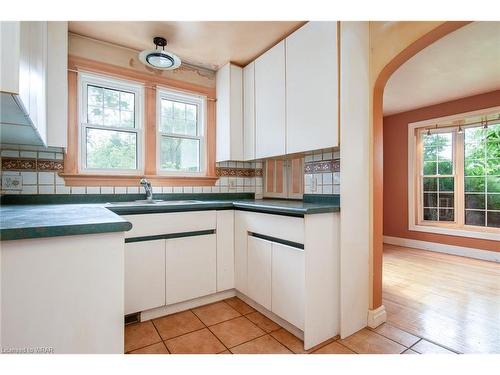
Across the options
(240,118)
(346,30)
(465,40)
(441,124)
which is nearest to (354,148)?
(346,30)

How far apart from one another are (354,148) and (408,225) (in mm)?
3549

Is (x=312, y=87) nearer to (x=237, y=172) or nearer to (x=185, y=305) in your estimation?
(x=237, y=172)

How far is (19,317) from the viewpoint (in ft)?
2.62

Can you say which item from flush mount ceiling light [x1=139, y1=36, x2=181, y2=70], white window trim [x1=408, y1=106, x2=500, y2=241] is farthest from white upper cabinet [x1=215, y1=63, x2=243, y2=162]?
white window trim [x1=408, y1=106, x2=500, y2=241]

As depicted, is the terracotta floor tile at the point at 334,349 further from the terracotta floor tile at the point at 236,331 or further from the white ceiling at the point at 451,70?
the white ceiling at the point at 451,70

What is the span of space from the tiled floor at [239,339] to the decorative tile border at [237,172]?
1539mm

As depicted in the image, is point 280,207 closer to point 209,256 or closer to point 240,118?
point 209,256

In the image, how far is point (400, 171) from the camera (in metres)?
4.70

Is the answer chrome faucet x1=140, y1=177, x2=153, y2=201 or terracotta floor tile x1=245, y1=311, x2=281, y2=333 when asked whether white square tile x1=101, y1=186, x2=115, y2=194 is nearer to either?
chrome faucet x1=140, y1=177, x2=153, y2=201

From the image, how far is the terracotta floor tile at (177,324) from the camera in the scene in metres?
1.85

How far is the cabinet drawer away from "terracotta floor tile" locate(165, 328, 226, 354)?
757mm

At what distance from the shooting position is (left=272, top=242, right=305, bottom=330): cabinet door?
5.57ft

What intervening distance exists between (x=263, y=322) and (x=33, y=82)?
200 centimetres

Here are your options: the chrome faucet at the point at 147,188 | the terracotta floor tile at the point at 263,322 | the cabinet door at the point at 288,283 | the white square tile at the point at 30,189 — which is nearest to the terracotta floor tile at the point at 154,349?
the terracotta floor tile at the point at 263,322
